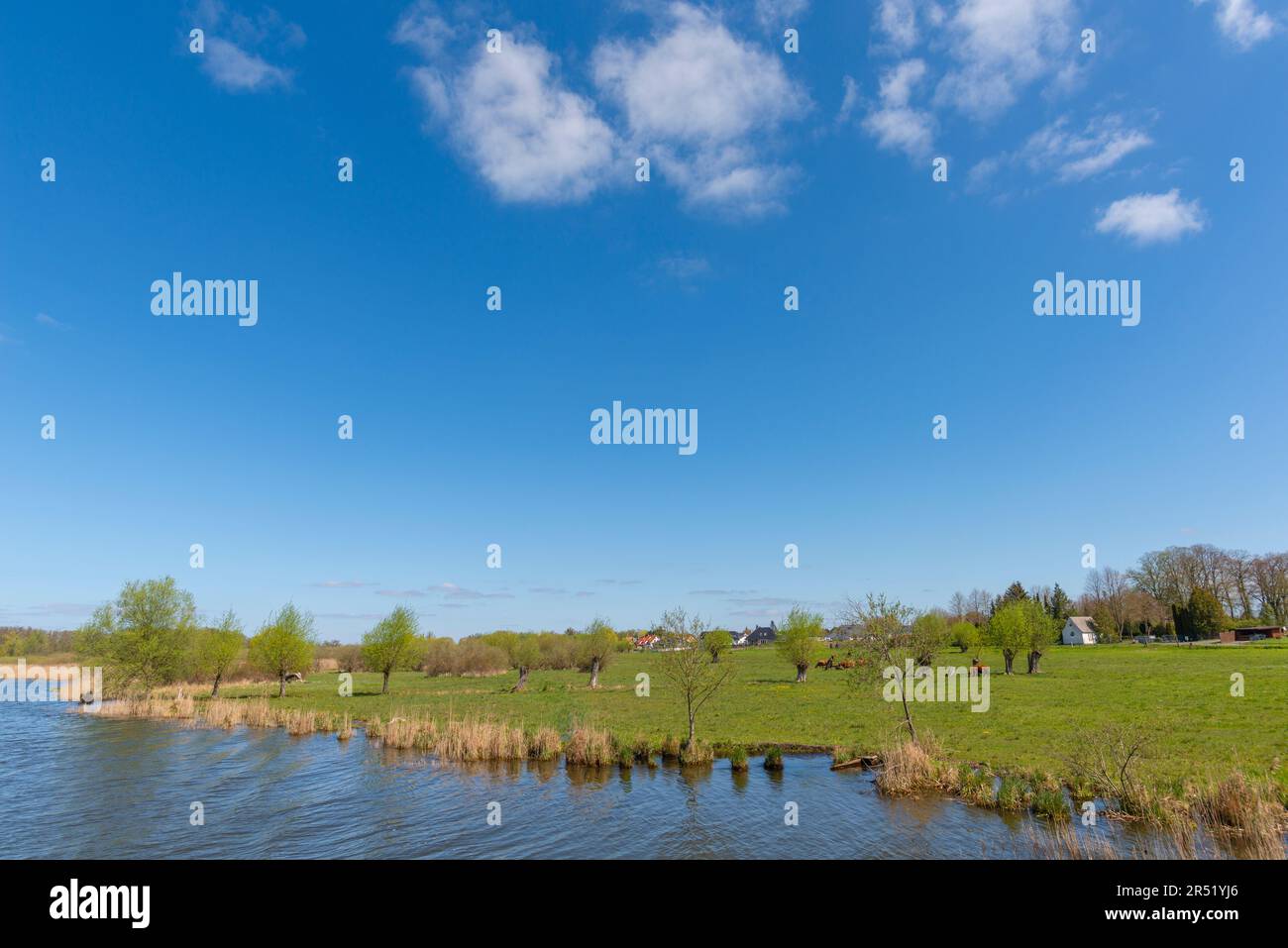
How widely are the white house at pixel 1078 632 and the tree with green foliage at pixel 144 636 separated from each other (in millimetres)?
145914

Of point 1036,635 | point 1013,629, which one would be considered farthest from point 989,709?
point 1036,635

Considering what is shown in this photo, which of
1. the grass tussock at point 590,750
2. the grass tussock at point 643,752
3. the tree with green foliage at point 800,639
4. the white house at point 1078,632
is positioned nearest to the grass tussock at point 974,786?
the grass tussock at point 643,752

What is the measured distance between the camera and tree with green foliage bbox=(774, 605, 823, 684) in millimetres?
67938

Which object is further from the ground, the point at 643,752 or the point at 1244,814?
the point at 1244,814

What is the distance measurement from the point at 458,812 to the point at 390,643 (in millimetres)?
53506

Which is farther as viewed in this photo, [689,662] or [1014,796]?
[689,662]

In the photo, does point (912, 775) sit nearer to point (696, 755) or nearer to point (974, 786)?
point (974, 786)

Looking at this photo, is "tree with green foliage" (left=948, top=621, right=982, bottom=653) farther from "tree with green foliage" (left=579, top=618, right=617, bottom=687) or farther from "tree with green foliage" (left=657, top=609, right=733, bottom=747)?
"tree with green foliage" (left=657, top=609, right=733, bottom=747)

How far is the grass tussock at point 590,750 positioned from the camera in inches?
1156

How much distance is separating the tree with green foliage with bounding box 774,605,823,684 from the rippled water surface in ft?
131

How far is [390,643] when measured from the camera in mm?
70500

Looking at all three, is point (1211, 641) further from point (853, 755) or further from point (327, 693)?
point (327, 693)

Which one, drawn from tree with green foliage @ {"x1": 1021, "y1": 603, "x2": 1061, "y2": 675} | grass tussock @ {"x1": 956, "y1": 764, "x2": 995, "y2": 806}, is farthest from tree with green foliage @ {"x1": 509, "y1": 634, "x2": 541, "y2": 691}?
tree with green foliage @ {"x1": 1021, "y1": 603, "x2": 1061, "y2": 675}
